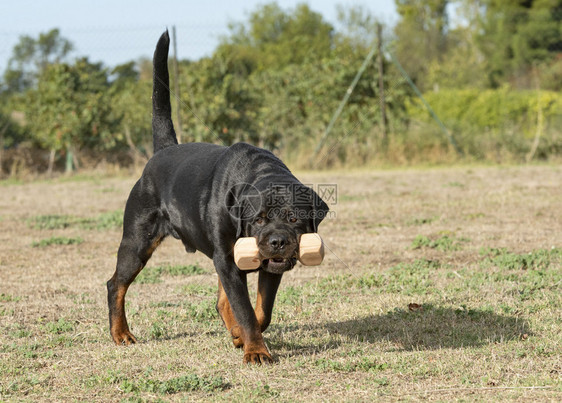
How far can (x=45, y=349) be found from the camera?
4203 millimetres

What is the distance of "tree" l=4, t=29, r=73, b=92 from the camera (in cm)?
2557

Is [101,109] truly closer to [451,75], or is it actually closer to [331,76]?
[331,76]

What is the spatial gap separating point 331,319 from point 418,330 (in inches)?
25.3

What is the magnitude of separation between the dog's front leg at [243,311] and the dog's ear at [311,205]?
0.49 metres

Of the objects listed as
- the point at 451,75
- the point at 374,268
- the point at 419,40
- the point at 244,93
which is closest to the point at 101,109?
the point at 244,93

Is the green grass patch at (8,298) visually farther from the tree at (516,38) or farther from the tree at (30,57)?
the tree at (516,38)

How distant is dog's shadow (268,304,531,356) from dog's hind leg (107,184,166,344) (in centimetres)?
100

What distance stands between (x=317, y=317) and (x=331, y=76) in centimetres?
1380

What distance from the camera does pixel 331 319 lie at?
4.75m

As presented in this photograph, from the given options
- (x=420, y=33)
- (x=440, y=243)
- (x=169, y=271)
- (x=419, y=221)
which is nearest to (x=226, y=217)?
(x=169, y=271)

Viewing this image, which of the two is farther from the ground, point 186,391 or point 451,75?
point 451,75

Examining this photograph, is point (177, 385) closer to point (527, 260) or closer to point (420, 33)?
point (527, 260)

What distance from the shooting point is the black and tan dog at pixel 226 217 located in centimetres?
379

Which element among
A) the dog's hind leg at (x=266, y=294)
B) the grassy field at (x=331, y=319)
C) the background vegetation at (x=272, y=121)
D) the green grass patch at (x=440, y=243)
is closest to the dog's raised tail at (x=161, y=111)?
the grassy field at (x=331, y=319)
